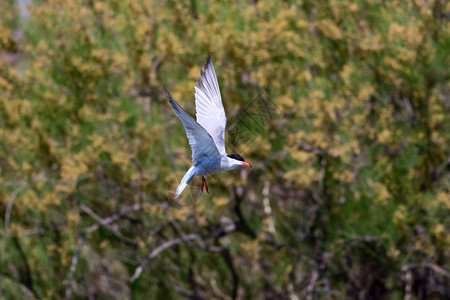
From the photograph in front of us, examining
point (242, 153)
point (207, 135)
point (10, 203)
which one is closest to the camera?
point (207, 135)

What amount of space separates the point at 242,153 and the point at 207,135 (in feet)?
9.87

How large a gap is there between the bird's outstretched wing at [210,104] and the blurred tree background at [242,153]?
2.31 meters

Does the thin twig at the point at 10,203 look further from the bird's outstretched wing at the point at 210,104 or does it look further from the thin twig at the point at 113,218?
the bird's outstretched wing at the point at 210,104

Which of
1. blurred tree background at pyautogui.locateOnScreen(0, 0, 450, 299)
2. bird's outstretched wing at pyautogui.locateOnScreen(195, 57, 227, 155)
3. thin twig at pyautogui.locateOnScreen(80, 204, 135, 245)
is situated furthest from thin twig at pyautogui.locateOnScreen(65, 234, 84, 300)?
bird's outstretched wing at pyautogui.locateOnScreen(195, 57, 227, 155)

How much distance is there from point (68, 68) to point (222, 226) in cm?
213

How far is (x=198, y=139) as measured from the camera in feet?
9.79

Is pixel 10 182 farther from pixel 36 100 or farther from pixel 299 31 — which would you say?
pixel 299 31

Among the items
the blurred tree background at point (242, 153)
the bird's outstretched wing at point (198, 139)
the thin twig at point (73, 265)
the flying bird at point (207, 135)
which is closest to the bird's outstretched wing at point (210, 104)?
the flying bird at point (207, 135)

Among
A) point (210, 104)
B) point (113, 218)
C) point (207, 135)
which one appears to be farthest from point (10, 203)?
point (207, 135)

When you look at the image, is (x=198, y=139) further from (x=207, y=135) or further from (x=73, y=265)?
(x=73, y=265)

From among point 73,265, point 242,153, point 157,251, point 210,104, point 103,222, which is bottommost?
point 73,265

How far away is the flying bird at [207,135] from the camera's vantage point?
9.36 feet

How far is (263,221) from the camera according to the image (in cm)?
666

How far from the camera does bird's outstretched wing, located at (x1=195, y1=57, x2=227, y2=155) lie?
3.44 meters
